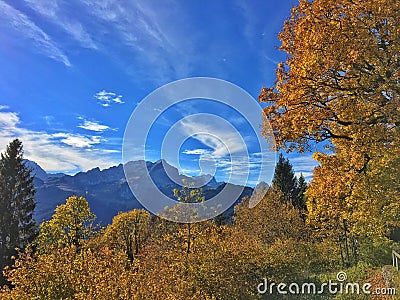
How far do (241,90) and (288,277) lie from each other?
10298mm

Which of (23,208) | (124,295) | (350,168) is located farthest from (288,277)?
→ (23,208)

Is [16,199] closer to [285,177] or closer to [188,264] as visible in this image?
[188,264]

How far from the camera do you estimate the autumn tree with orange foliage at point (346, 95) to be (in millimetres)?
7242

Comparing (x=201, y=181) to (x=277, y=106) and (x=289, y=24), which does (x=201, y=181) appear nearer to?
(x=277, y=106)

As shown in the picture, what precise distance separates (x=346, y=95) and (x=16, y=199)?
32509 mm

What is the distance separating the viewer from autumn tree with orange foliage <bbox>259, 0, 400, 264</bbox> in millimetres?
7242

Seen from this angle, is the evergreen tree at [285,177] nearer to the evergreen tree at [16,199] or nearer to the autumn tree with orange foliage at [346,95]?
the evergreen tree at [16,199]

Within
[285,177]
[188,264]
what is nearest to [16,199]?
[188,264]

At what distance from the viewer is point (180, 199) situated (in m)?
12.8

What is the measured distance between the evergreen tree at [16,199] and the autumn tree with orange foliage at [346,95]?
1168 inches

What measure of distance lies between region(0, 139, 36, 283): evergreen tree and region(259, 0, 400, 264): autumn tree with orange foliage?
97.3 ft

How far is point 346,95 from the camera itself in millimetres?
8258

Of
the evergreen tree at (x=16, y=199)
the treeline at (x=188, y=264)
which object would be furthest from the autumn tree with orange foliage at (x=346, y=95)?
the evergreen tree at (x=16, y=199)

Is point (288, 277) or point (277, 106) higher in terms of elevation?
point (277, 106)
